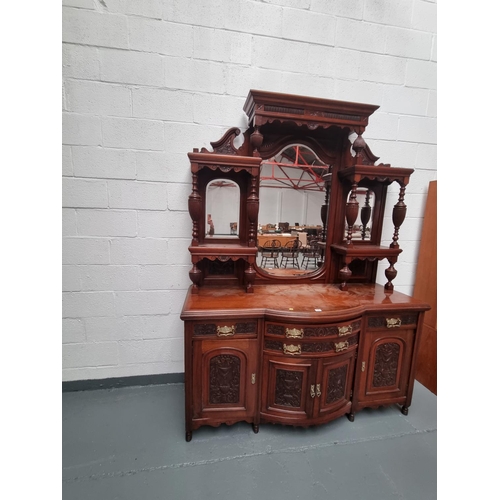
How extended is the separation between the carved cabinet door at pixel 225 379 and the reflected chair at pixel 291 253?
650 mm

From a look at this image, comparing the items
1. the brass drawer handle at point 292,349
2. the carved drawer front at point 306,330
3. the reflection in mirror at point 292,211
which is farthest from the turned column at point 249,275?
the brass drawer handle at point 292,349

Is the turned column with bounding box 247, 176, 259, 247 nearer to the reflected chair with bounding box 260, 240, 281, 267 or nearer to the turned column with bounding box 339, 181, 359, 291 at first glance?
the reflected chair with bounding box 260, 240, 281, 267

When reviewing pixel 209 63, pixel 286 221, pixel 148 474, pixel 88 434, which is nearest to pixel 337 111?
pixel 286 221

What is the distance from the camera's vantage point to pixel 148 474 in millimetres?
1363

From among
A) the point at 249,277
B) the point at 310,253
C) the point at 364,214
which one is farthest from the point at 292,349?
the point at 364,214

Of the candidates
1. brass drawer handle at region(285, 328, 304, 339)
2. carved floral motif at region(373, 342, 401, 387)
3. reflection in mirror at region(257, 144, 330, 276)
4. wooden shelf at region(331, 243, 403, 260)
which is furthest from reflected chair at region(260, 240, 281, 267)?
carved floral motif at region(373, 342, 401, 387)

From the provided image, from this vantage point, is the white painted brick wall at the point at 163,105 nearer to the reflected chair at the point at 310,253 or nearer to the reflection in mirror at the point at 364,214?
the reflection in mirror at the point at 364,214

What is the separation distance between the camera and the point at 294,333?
1474mm

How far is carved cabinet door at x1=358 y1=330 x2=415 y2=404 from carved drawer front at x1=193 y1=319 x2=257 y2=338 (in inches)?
29.8

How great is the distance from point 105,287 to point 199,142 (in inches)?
47.8

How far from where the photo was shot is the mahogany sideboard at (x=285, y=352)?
1.47 meters

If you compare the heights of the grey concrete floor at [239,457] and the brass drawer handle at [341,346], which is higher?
the brass drawer handle at [341,346]

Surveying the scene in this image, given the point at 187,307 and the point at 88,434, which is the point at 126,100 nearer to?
the point at 187,307

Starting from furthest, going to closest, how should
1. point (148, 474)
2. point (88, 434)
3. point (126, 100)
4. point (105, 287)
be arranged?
1. point (105, 287)
2. point (126, 100)
3. point (88, 434)
4. point (148, 474)
